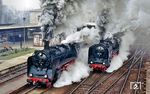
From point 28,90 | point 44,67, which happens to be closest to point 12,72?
point 28,90

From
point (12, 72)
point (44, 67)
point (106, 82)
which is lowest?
point (106, 82)

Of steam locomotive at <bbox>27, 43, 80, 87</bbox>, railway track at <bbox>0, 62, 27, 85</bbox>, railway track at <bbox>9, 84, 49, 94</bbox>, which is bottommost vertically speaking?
railway track at <bbox>9, 84, 49, 94</bbox>

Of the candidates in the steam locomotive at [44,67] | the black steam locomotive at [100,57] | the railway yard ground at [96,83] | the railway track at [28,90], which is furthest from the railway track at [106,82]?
the railway track at [28,90]

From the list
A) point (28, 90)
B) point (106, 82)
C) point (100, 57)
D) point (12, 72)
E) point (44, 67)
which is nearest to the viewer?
point (28, 90)

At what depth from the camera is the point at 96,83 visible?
22297 mm

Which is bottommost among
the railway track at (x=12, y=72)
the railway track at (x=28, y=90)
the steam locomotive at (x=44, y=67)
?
the railway track at (x=28, y=90)

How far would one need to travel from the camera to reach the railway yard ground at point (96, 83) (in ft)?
64.7

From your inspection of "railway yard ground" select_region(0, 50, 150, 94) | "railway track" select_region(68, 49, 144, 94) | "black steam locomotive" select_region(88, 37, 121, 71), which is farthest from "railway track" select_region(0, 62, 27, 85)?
"black steam locomotive" select_region(88, 37, 121, 71)

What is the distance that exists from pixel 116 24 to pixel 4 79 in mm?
19241

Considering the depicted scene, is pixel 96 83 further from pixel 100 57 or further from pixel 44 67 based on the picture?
pixel 44 67

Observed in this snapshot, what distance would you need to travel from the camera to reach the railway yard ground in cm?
1973

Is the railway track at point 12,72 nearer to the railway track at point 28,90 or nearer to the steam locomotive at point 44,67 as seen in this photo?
the railway track at point 28,90

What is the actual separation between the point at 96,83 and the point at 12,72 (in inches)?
338

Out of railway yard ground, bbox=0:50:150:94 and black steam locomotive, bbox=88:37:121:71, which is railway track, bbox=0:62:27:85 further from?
black steam locomotive, bbox=88:37:121:71
